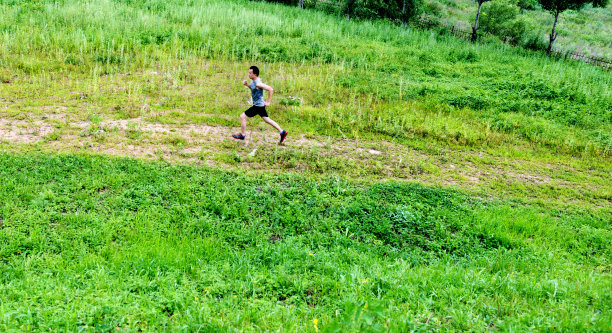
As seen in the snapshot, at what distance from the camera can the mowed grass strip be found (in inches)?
149

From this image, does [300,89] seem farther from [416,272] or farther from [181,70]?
[416,272]

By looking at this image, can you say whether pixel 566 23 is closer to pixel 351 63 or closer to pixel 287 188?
pixel 351 63

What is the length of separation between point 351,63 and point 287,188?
27.8 feet

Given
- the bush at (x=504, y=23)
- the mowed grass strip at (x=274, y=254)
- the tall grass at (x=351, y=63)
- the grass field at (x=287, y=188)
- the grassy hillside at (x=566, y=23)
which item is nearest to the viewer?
the mowed grass strip at (x=274, y=254)

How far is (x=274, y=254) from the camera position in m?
5.21

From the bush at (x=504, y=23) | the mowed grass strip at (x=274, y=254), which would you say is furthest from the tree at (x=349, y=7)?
the mowed grass strip at (x=274, y=254)

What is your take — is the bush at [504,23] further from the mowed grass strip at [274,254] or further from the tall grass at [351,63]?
the mowed grass strip at [274,254]

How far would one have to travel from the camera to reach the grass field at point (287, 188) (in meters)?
4.08

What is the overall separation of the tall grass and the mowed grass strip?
383 cm

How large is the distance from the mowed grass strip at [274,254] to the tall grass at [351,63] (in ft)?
12.6

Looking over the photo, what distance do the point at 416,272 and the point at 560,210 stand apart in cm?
418

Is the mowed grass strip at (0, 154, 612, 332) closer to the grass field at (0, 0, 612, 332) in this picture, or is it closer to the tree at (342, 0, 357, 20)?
the grass field at (0, 0, 612, 332)

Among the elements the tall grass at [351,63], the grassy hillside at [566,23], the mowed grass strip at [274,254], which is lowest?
the mowed grass strip at [274,254]

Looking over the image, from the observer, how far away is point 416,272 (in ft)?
16.5
